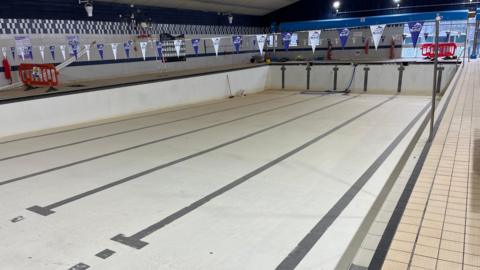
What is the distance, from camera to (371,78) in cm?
1112

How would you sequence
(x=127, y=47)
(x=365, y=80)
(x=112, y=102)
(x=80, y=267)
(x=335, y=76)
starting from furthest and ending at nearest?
(x=127, y=47)
(x=335, y=76)
(x=365, y=80)
(x=112, y=102)
(x=80, y=267)

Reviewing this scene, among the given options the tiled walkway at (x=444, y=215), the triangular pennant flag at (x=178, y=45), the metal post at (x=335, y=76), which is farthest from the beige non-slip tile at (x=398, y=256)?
the triangular pennant flag at (x=178, y=45)

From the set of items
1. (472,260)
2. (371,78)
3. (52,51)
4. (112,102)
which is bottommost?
(472,260)

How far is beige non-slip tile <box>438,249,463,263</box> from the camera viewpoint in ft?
5.43

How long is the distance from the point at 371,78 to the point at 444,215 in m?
9.84

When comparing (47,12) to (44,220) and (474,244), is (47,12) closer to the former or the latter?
(44,220)

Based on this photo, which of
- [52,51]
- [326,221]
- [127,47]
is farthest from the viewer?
[127,47]

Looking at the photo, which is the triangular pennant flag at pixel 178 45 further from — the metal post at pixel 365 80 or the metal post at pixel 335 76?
the metal post at pixel 365 80

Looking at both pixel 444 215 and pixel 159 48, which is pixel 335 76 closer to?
pixel 159 48

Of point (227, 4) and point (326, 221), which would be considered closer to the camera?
point (326, 221)

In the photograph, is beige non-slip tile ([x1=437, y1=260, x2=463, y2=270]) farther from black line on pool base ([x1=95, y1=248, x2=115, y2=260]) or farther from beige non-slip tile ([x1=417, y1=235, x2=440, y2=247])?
black line on pool base ([x1=95, y1=248, x2=115, y2=260])

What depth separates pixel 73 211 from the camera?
3.03 metres

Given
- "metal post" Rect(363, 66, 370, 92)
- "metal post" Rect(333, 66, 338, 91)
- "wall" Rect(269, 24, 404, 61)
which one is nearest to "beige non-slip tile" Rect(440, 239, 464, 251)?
"metal post" Rect(363, 66, 370, 92)

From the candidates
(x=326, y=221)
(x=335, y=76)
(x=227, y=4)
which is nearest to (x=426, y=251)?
(x=326, y=221)
